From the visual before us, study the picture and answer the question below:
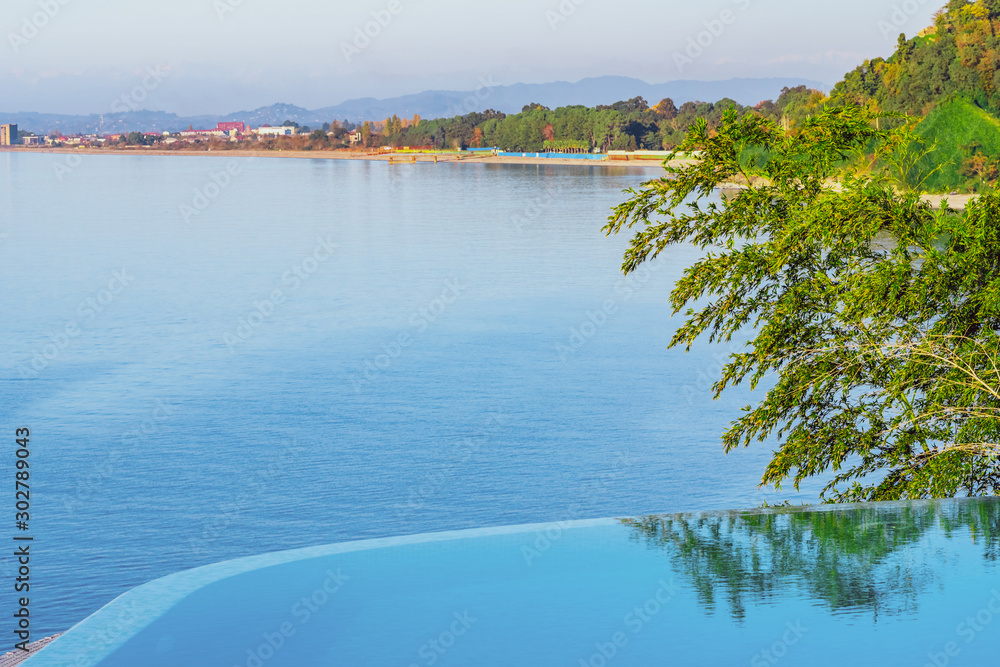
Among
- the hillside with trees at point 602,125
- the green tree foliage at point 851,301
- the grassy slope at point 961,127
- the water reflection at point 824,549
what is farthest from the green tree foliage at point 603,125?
the water reflection at point 824,549

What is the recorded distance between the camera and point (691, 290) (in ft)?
36.5

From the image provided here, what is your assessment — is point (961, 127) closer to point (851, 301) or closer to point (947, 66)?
point (947, 66)

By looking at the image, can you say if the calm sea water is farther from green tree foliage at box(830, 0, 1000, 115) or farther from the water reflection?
green tree foliage at box(830, 0, 1000, 115)

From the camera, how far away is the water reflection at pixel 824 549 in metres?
5.33

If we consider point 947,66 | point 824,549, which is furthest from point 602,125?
point 824,549

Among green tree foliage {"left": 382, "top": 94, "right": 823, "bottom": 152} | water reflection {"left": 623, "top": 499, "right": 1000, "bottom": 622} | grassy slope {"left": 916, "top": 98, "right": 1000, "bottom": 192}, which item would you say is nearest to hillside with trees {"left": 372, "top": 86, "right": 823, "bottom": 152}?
green tree foliage {"left": 382, "top": 94, "right": 823, "bottom": 152}

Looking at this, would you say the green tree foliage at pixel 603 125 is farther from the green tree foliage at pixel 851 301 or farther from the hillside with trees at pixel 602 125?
the green tree foliage at pixel 851 301

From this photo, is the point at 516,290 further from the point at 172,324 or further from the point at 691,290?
the point at 691,290

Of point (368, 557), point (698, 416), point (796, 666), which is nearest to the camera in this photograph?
point (796, 666)

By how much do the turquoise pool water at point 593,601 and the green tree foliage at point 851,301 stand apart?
12.8 feet

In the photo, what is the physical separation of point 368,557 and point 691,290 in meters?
6.08

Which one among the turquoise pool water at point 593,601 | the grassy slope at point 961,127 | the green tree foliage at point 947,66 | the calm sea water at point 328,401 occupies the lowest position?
the calm sea water at point 328,401

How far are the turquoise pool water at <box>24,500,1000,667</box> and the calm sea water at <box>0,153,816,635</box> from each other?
312 inches

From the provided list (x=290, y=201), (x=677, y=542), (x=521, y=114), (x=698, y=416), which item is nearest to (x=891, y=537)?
(x=677, y=542)
